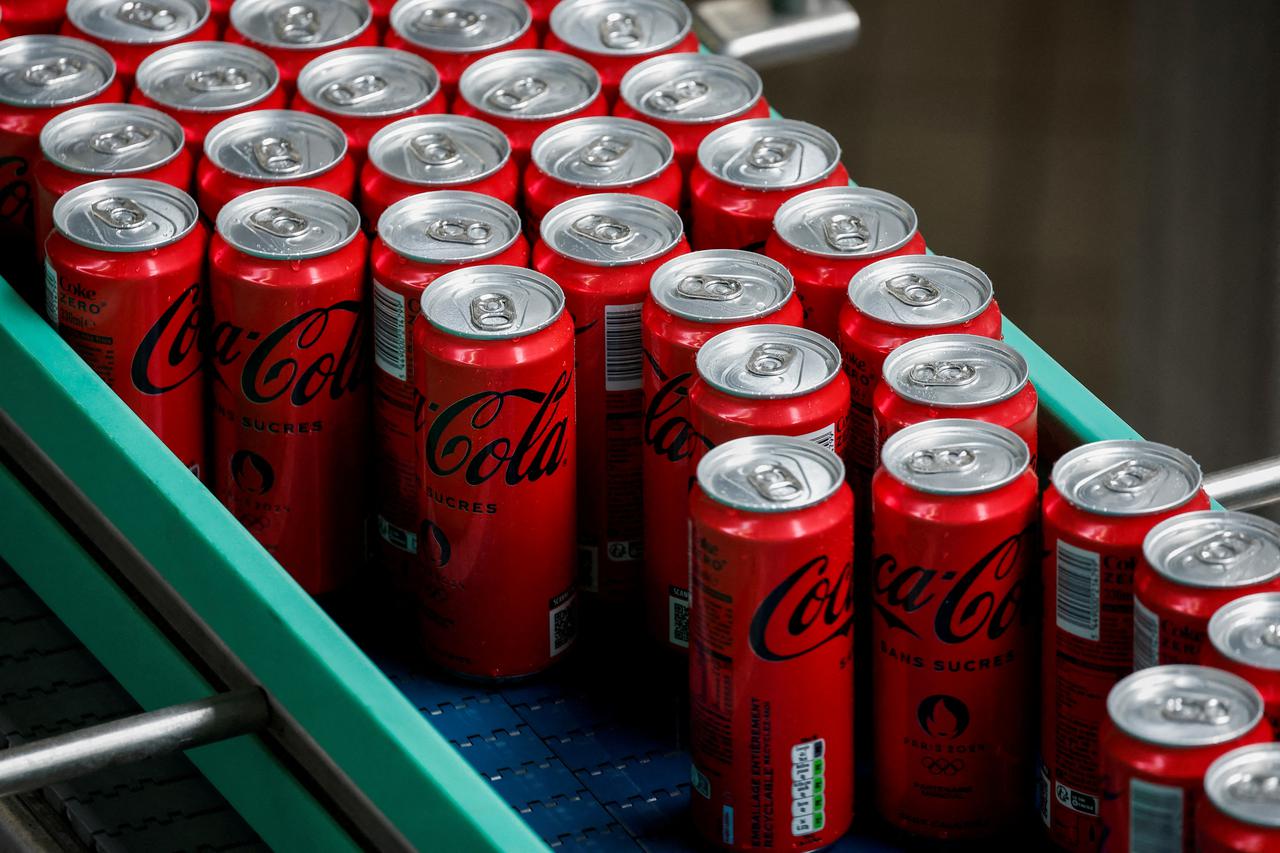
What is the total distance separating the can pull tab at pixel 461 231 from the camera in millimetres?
2025

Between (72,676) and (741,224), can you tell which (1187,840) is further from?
(72,676)

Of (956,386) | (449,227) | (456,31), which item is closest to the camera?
(956,386)

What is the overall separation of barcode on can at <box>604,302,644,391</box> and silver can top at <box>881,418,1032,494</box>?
33cm

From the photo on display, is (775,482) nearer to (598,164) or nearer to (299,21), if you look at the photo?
(598,164)

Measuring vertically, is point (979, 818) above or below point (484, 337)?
below

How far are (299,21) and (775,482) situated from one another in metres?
1.05

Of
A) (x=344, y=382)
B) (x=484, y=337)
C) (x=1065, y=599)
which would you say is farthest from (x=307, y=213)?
(x=1065, y=599)

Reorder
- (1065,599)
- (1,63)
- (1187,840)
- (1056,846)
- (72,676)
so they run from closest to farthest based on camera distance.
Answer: (1187,840), (1065,599), (1056,846), (72,676), (1,63)

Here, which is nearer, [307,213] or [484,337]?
[484,337]

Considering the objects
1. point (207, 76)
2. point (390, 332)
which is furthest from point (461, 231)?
point (207, 76)

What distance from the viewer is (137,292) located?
1.99m

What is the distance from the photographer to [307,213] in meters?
2.07

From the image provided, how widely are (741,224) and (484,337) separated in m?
0.35

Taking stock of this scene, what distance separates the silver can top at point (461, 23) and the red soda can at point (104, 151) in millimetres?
324
